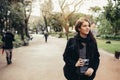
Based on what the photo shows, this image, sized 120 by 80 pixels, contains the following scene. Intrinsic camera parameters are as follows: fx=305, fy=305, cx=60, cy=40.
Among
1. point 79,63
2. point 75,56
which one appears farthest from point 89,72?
point 75,56

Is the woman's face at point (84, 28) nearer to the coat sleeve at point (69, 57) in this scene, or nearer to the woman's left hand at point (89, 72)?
the coat sleeve at point (69, 57)

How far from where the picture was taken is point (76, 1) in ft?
188

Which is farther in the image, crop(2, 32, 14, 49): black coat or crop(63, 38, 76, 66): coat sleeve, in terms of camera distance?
crop(2, 32, 14, 49): black coat

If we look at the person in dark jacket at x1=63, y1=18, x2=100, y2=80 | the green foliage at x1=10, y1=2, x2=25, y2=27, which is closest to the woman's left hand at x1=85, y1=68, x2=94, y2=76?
the person in dark jacket at x1=63, y1=18, x2=100, y2=80

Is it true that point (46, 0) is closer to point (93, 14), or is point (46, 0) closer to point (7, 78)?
point (93, 14)

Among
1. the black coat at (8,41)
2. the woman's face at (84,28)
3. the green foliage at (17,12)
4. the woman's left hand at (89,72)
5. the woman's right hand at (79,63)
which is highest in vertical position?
the green foliage at (17,12)

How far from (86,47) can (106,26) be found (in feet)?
206

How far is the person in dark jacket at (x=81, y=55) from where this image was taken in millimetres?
4668

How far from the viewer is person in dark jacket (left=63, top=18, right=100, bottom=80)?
467cm

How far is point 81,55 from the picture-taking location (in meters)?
4.70

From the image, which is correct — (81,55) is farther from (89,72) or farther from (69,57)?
(89,72)

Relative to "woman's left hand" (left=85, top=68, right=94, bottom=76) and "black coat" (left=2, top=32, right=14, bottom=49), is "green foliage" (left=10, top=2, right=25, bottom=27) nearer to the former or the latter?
"black coat" (left=2, top=32, right=14, bottom=49)

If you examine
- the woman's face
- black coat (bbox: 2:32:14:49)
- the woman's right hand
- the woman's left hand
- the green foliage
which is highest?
the green foliage

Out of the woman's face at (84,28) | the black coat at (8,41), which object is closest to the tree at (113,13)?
the black coat at (8,41)
